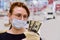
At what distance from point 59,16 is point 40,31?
30 cm

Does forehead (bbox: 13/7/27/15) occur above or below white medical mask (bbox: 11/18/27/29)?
above

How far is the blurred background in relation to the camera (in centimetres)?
Result: 158

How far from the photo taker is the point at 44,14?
163 cm

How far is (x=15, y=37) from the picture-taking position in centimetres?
131

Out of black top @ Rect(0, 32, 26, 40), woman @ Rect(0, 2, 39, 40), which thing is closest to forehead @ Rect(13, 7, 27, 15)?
woman @ Rect(0, 2, 39, 40)

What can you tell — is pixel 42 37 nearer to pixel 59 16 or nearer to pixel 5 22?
pixel 59 16

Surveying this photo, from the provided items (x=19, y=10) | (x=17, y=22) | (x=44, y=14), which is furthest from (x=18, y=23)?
(x=44, y=14)

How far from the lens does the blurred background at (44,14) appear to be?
158cm

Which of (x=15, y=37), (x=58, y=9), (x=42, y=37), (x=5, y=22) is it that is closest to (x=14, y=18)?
(x=15, y=37)

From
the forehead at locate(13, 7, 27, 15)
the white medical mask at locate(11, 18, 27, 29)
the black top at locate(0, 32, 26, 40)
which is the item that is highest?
the forehead at locate(13, 7, 27, 15)

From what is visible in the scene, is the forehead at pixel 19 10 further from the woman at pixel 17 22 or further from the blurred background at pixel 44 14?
the blurred background at pixel 44 14

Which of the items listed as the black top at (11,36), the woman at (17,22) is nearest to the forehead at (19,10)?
the woman at (17,22)

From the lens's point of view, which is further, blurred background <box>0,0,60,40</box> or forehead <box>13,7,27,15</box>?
blurred background <box>0,0,60,40</box>

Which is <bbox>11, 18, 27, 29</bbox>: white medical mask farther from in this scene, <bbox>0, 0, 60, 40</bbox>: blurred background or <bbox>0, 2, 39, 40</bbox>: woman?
<bbox>0, 0, 60, 40</bbox>: blurred background
